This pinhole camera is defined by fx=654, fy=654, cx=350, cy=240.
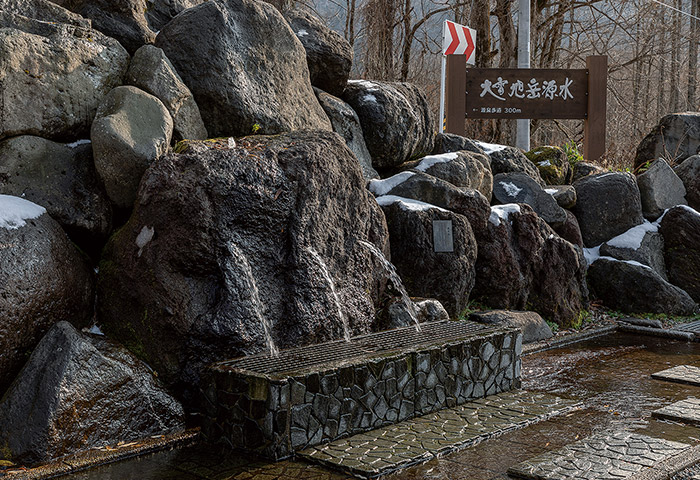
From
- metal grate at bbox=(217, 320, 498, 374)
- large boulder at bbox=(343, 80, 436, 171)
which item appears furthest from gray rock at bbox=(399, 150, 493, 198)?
metal grate at bbox=(217, 320, 498, 374)

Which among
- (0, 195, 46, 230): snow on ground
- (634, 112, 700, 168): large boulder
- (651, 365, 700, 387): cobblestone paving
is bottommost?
(651, 365, 700, 387): cobblestone paving

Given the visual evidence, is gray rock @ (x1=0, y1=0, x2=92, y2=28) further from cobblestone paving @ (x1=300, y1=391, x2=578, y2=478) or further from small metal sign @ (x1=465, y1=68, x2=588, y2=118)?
small metal sign @ (x1=465, y1=68, x2=588, y2=118)

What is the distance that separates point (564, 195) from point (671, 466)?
23.1 feet

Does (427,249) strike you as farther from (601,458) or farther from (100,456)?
(100,456)

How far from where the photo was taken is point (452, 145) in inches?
415

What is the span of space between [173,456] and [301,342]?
137 cm

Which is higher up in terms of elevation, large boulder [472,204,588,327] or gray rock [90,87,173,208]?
gray rock [90,87,173,208]

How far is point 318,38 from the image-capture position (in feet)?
28.0

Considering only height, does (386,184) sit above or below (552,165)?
below

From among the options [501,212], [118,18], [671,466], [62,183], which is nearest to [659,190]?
[501,212]

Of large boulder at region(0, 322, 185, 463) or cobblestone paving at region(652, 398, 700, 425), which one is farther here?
cobblestone paving at region(652, 398, 700, 425)

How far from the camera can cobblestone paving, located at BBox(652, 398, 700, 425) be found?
4.94m

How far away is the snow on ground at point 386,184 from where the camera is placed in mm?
8133

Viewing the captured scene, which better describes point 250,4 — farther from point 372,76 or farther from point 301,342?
point 372,76
